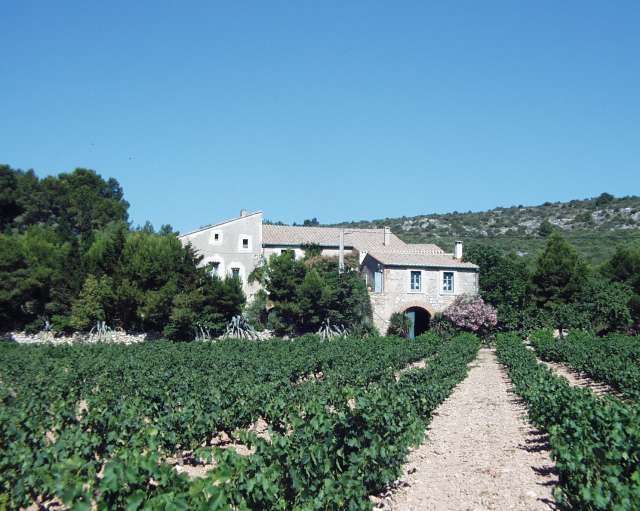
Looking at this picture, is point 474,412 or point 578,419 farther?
point 474,412

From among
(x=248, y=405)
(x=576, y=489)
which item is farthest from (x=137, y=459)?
(x=248, y=405)

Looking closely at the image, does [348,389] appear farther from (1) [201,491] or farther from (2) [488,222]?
(2) [488,222]

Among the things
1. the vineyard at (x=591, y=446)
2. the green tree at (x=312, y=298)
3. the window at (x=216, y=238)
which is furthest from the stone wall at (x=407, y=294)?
the vineyard at (x=591, y=446)

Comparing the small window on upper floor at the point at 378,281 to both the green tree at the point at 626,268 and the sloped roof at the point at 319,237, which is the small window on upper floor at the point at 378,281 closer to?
the sloped roof at the point at 319,237

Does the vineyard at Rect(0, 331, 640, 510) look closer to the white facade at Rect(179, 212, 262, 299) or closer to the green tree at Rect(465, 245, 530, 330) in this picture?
the green tree at Rect(465, 245, 530, 330)

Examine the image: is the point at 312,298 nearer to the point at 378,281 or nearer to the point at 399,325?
the point at 378,281

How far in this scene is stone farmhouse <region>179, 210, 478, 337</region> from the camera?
104ft

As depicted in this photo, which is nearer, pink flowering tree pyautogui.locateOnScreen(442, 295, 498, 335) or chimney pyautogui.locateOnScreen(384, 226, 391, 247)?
pink flowering tree pyautogui.locateOnScreen(442, 295, 498, 335)

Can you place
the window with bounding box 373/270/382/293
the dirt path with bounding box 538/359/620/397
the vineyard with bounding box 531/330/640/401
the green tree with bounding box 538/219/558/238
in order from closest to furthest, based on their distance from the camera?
1. the vineyard with bounding box 531/330/640/401
2. the dirt path with bounding box 538/359/620/397
3. the window with bounding box 373/270/382/293
4. the green tree with bounding box 538/219/558/238

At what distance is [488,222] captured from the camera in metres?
76.1

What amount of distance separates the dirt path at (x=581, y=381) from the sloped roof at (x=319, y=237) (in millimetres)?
15809

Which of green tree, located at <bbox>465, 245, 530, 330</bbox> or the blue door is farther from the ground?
green tree, located at <bbox>465, 245, 530, 330</bbox>

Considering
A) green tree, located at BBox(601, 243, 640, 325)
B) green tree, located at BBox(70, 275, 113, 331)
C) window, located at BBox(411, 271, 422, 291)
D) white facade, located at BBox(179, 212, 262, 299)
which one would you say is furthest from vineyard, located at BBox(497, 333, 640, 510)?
white facade, located at BBox(179, 212, 262, 299)

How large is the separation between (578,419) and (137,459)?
5720 mm
